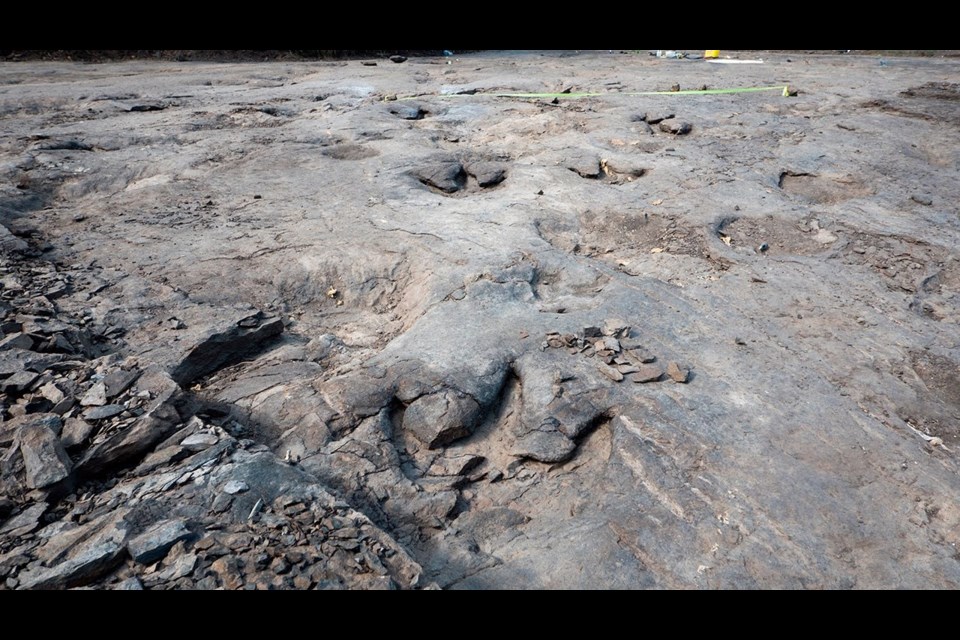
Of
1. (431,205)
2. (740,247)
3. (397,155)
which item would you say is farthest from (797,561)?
(397,155)

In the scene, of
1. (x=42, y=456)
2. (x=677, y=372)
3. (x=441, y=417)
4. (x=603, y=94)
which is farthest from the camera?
(x=603, y=94)

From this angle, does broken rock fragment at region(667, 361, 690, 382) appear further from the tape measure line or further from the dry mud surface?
the tape measure line

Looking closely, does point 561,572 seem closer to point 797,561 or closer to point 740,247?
point 797,561

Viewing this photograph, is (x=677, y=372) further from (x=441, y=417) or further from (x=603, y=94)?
(x=603, y=94)

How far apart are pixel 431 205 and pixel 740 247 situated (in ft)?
7.63

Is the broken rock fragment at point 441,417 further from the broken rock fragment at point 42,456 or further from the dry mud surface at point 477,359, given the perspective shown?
the broken rock fragment at point 42,456

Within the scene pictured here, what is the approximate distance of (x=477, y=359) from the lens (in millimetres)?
2746

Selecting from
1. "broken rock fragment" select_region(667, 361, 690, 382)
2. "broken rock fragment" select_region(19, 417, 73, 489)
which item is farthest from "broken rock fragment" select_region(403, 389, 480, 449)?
"broken rock fragment" select_region(19, 417, 73, 489)

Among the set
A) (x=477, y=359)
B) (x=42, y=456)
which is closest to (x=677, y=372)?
(x=477, y=359)

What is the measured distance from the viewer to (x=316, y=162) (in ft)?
17.3

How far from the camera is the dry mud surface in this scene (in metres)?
1.92

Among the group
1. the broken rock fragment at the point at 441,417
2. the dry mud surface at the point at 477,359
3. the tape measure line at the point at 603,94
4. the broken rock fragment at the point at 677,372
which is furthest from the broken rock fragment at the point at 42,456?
the tape measure line at the point at 603,94

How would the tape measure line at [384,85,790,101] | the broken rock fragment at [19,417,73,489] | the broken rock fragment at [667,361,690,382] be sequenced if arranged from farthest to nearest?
the tape measure line at [384,85,790,101]
the broken rock fragment at [667,361,690,382]
the broken rock fragment at [19,417,73,489]

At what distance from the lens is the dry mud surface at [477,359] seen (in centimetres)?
192
